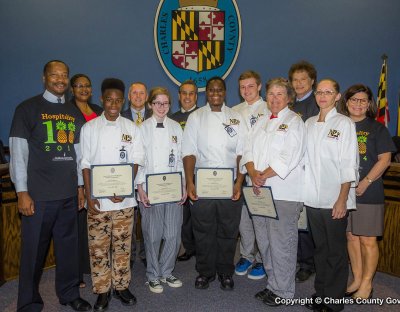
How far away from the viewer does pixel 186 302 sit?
3.11m

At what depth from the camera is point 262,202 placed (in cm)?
294

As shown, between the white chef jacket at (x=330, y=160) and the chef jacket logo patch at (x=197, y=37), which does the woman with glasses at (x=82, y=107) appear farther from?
the chef jacket logo patch at (x=197, y=37)

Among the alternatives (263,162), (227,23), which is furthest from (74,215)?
(227,23)

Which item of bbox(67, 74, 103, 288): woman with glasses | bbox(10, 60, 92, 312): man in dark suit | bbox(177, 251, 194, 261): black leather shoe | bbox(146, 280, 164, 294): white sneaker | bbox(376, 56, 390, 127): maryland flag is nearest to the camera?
bbox(10, 60, 92, 312): man in dark suit

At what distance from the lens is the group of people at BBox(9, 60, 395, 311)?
2.69m

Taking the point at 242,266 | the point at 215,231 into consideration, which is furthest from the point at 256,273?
the point at 215,231

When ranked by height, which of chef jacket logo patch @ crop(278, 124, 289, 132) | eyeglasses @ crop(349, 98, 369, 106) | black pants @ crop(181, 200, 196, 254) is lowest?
black pants @ crop(181, 200, 196, 254)

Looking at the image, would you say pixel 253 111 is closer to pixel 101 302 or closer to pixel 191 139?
pixel 191 139

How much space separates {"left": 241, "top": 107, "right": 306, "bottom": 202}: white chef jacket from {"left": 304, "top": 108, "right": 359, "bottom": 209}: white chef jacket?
7 centimetres

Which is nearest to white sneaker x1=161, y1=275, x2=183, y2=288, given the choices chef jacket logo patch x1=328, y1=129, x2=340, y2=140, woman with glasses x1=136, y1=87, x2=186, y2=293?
woman with glasses x1=136, y1=87, x2=186, y2=293

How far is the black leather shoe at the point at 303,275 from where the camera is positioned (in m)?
3.55

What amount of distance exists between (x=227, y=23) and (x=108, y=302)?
3.99m

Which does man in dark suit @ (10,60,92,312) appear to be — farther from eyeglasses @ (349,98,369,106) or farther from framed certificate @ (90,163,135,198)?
eyeglasses @ (349,98,369,106)

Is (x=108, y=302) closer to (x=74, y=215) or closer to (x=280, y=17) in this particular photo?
Result: (x=74, y=215)
